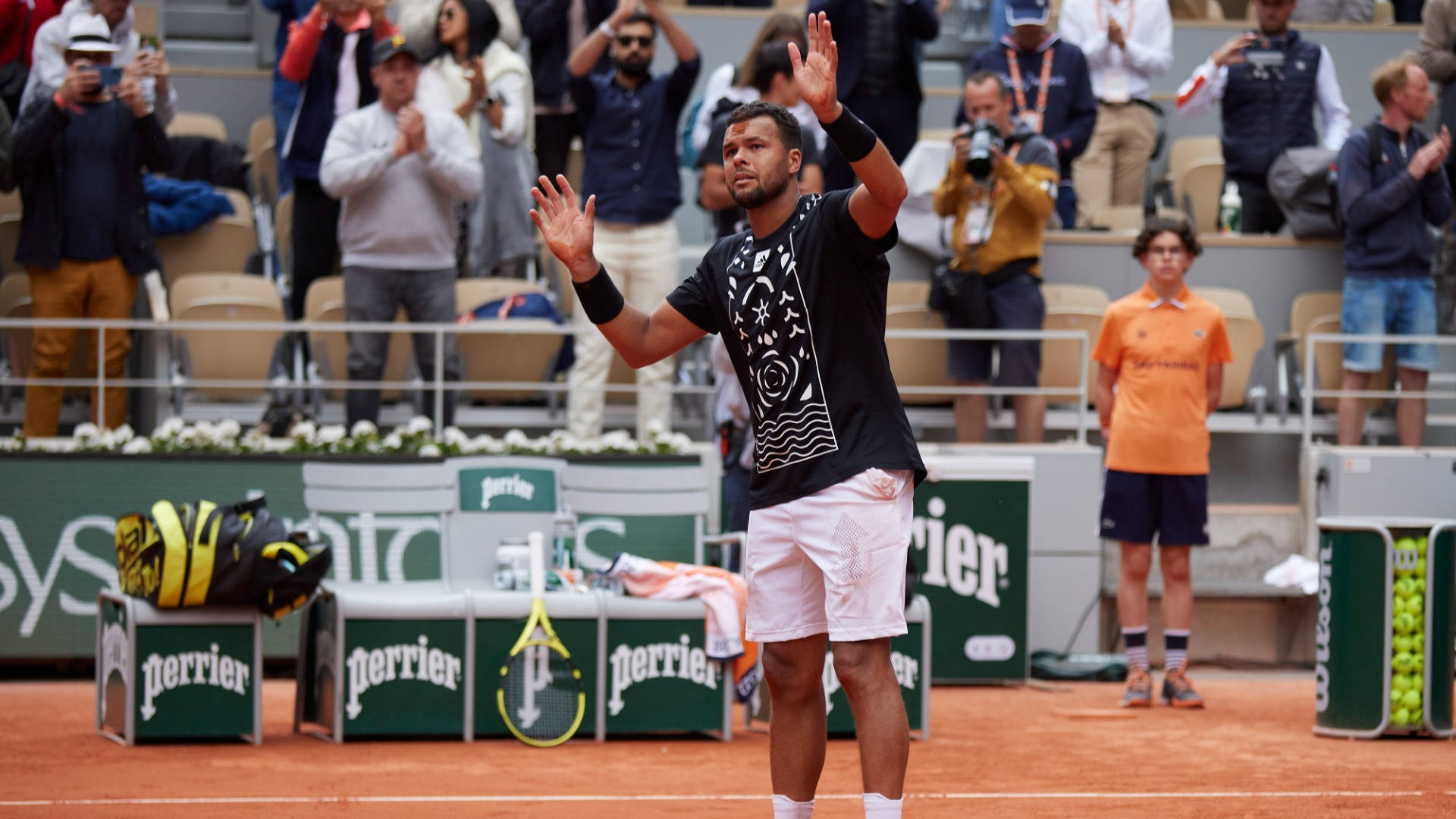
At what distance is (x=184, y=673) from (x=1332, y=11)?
12757mm

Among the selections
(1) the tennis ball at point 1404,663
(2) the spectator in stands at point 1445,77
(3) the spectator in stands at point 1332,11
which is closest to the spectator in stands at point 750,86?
(1) the tennis ball at point 1404,663

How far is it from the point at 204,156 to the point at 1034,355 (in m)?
6.40

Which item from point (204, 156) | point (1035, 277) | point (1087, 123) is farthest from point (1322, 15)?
point (204, 156)

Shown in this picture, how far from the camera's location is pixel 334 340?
11.2 m

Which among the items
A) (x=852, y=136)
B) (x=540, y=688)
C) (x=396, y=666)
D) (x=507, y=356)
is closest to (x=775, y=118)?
(x=852, y=136)

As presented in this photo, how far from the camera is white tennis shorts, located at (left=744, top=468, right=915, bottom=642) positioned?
16.2ft

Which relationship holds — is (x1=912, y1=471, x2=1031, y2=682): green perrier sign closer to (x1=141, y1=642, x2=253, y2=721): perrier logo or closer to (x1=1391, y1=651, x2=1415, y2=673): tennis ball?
(x1=1391, y1=651, x2=1415, y2=673): tennis ball

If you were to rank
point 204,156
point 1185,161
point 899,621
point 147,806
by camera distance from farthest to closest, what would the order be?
1. point 1185,161
2. point 204,156
3. point 147,806
4. point 899,621

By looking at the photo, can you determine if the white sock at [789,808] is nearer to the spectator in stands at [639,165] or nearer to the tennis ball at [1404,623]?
the tennis ball at [1404,623]

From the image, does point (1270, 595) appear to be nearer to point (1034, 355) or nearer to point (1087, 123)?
point (1034, 355)

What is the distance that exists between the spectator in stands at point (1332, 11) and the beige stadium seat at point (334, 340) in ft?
31.0

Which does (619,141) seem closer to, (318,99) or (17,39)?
(318,99)

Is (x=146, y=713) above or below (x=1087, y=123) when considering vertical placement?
below

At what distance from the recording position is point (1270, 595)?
35.5 feet
